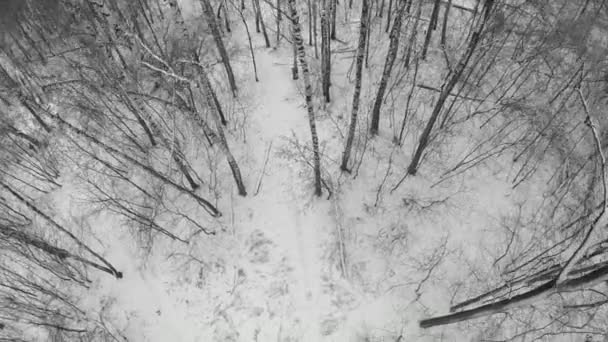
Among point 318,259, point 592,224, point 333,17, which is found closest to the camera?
point 592,224

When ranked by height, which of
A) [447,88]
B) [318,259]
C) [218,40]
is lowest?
[318,259]

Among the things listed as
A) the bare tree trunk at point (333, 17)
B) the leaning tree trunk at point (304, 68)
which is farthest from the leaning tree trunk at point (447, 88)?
the bare tree trunk at point (333, 17)

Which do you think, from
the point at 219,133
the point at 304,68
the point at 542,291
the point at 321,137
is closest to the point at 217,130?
the point at 219,133

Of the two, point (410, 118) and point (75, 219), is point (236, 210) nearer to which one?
point (75, 219)

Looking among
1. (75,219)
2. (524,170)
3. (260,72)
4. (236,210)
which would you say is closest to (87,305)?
(75,219)

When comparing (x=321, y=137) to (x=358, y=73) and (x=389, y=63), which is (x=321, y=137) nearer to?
(x=358, y=73)

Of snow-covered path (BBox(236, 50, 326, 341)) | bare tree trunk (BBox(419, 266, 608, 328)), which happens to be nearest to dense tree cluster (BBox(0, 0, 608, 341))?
bare tree trunk (BBox(419, 266, 608, 328))

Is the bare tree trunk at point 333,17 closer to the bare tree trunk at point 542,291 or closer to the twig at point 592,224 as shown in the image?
the twig at point 592,224
